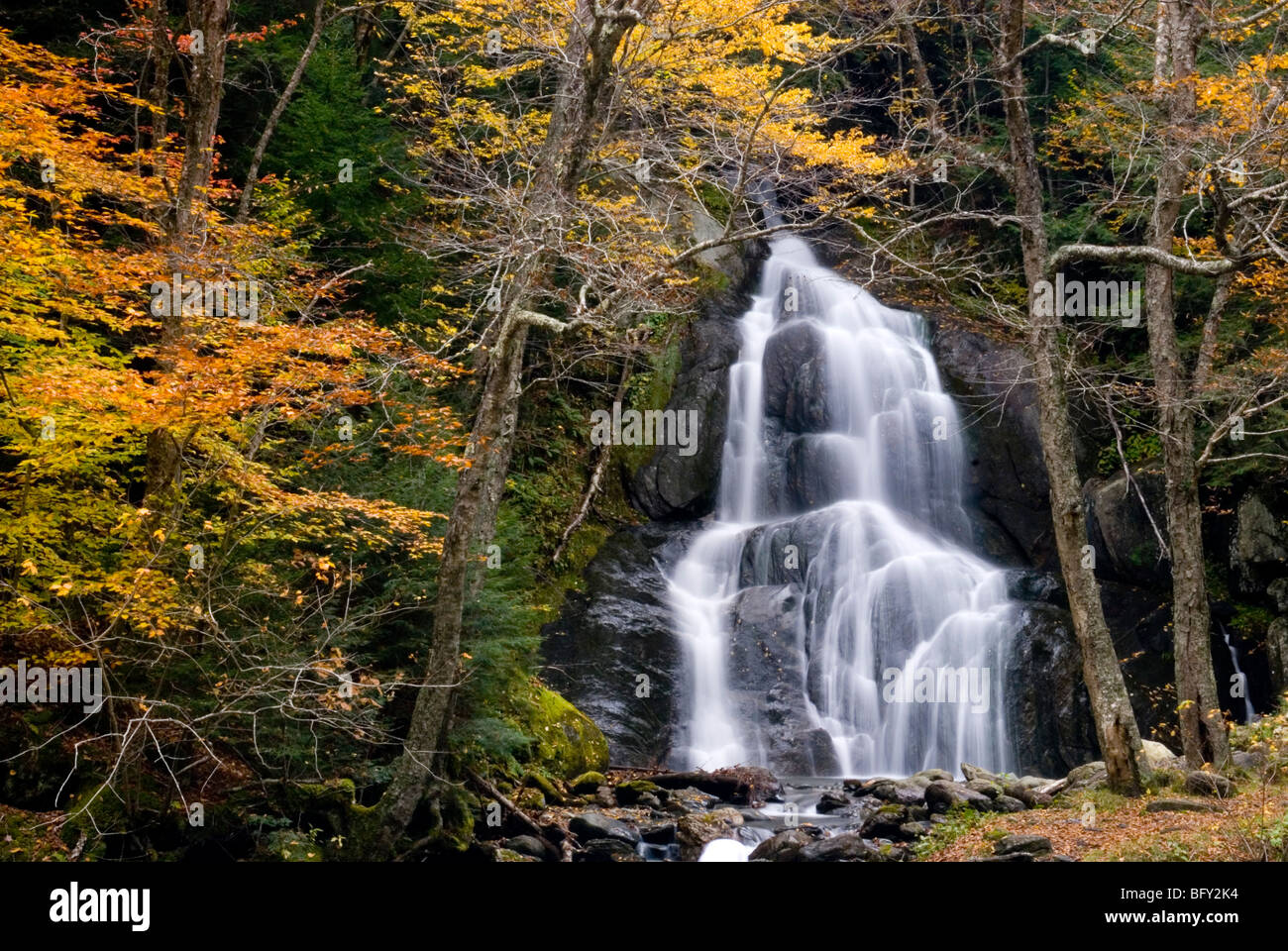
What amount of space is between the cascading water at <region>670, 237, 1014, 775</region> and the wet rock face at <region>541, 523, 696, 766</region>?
327 mm

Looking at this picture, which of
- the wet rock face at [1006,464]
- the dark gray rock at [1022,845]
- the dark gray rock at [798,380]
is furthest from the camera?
the dark gray rock at [798,380]

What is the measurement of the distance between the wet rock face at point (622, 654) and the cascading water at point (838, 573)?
327 millimetres

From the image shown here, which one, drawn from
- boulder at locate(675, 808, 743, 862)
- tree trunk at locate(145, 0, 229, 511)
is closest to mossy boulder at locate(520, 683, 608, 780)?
boulder at locate(675, 808, 743, 862)

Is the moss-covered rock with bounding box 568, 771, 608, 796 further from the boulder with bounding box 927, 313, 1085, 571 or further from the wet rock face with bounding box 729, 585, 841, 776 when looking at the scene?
the boulder with bounding box 927, 313, 1085, 571

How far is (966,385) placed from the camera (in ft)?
59.5

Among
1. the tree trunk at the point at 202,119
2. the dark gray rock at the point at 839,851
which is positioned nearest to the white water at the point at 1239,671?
the dark gray rock at the point at 839,851

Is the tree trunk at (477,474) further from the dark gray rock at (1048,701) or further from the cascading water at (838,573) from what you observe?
the dark gray rock at (1048,701)

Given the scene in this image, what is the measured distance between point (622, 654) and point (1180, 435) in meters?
7.79

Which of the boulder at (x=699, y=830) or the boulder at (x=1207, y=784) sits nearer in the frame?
A: the boulder at (x=1207, y=784)

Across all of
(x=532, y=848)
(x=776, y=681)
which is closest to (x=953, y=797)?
(x=776, y=681)

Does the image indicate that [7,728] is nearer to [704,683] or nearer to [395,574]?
[395,574]

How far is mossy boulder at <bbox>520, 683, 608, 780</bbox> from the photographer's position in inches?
444

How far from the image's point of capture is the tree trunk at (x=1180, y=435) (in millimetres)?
10141

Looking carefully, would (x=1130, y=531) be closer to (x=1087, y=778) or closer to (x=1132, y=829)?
(x=1087, y=778)
